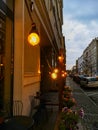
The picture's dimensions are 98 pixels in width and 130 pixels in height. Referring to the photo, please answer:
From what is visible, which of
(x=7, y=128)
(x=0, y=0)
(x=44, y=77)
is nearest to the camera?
(x=7, y=128)

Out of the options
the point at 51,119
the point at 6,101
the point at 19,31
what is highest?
the point at 19,31

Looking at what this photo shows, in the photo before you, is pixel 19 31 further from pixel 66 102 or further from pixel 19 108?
pixel 66 102

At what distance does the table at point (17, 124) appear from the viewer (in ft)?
14.6

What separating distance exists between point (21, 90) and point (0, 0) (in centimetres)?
219

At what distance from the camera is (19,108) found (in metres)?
7.49

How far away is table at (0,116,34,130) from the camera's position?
4436mm

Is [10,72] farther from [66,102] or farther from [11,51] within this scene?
[66,102]

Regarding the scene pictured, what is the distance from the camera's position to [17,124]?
4645 mm

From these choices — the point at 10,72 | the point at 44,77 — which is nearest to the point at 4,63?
the point at 10,72

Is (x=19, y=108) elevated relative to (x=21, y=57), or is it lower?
lower

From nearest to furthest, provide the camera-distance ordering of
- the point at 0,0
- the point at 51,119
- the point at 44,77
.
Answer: the point at 0,0
the point at 51,119
the point at 44,77

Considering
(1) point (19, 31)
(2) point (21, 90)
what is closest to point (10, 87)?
(2) point (21, 90)

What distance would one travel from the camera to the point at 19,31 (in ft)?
24.3

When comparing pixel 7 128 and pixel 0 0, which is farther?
pixel 0 0
